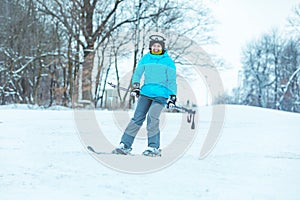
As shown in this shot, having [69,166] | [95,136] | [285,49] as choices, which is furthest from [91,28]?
[285,49]

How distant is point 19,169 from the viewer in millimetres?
3535

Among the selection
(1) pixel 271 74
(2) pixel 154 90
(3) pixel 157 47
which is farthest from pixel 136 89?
(1) pixel 271 74

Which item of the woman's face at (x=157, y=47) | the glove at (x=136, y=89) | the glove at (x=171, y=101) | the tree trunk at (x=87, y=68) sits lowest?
the glove at (x=171, y=101)

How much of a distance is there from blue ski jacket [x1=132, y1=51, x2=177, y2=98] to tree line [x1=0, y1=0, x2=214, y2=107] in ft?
47.4

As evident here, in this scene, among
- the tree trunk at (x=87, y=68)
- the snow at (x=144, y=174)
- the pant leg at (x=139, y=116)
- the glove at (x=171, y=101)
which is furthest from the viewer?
the tree trunk at (x=87, y=68)

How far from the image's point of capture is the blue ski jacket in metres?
4.91

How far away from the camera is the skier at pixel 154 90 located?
490 centimetres

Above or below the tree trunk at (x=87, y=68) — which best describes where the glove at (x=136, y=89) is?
below

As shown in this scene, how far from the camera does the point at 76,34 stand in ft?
65.7

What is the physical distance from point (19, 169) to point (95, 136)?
2962 millimetres

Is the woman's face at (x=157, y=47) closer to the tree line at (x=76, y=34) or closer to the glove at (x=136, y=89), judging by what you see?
the glove at (x=136, y=89)

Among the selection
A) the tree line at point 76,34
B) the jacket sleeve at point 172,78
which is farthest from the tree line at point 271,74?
the jacket sleeve at point 172,78

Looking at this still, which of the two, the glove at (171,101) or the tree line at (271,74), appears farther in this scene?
the tree line at (271,74)

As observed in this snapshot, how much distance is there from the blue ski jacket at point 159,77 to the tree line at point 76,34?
1444cm
